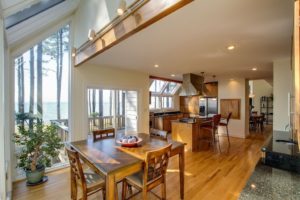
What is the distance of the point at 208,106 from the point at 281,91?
372 centimetres

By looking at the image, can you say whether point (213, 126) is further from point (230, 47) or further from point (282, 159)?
point (282, 159)

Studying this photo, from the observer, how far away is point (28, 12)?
2.56m

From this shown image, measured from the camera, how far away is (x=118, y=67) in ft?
15.1

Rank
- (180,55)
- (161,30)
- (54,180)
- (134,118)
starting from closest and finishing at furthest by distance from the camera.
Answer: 1. (161,30)
2. (54,180)
3. (180,55)
4. (134,118)

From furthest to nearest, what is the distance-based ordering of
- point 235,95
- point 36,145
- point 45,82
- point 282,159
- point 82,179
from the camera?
point 235,95, point 45,82, point 36,145, point 82,179, point 282,159

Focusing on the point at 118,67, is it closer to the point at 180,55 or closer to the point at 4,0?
the point at 180,55

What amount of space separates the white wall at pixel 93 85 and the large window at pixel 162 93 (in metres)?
1.75

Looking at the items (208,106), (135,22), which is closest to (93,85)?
(135,22)

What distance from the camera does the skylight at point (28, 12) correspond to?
2320 mm

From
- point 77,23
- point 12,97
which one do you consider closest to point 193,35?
point 77,23

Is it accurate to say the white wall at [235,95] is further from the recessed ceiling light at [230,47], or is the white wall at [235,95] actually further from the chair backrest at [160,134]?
the chair backrest at [160,134]

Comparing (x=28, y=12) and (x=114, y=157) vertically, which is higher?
(x=28, y=12)

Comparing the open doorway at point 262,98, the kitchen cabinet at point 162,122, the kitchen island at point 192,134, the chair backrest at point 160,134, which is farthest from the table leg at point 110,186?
the open doorway at point 262,98

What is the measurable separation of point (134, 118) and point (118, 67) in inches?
70.2
